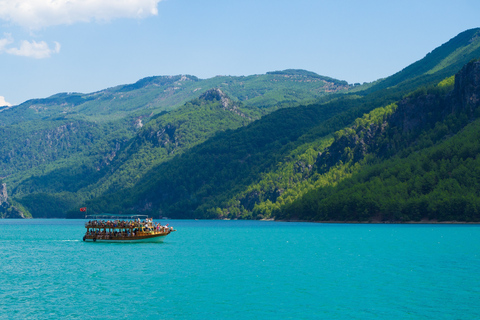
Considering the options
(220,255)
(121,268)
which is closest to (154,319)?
(121,268)

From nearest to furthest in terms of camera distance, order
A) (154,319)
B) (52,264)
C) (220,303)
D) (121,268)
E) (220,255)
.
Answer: (154,319), (220,303), (121,268), (52,264), (220,255)

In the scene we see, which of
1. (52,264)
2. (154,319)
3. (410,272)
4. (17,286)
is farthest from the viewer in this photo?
(52,264)

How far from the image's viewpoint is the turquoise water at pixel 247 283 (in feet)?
251

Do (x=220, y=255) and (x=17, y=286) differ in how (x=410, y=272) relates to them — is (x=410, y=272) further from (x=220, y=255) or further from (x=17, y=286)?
(x=17, y=286)

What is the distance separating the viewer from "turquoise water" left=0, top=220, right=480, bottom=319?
7650cm

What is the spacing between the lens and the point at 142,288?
307 ft

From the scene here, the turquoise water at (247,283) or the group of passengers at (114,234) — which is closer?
the turquoise water at (247,283)

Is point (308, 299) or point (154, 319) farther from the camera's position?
point (308, 299)

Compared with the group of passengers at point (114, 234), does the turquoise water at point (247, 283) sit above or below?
below

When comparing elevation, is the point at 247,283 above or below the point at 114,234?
below

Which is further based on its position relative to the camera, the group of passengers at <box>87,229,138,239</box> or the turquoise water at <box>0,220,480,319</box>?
the group of passengers at <box>87,229,138,239</box>

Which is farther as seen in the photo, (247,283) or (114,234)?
(114,234)

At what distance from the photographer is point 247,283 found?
98.1 metres

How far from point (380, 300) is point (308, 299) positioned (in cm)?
980
